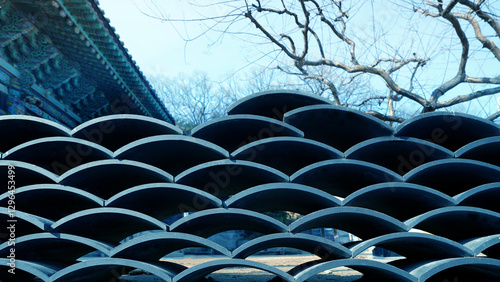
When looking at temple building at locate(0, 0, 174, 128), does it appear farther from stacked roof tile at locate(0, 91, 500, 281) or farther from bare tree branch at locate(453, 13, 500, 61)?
bare tree branch at locate(453, 13, 500, 61)

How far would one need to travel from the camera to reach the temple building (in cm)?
470

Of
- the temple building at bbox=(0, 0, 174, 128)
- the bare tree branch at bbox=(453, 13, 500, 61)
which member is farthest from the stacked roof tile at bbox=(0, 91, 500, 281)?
the bare tree branch at bbox=(453, 13, 500, 61)

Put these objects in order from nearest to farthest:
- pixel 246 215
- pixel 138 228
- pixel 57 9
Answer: pixel 246 215 → pixel 138 228 → pixel 57 9

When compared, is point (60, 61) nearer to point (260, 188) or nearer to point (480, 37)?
point (260, 188)

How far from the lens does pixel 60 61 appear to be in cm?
566

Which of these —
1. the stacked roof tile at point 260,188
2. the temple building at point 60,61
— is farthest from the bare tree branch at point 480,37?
the temple building at point 60,61

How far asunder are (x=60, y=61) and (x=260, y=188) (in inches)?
172

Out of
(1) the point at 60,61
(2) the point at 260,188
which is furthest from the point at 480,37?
(1) the point at 60,61

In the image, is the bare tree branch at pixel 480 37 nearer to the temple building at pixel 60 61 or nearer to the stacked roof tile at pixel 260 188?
the stacked roof tile at pixel 260 188

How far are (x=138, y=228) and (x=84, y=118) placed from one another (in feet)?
12.9

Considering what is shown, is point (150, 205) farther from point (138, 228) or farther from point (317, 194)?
point (317, 194)

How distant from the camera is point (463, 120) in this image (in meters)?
3.32

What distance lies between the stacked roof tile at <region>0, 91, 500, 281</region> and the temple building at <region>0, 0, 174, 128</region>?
1888 millimetres

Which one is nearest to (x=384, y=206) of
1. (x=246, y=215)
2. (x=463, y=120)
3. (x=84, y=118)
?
(x=463, y=120)
